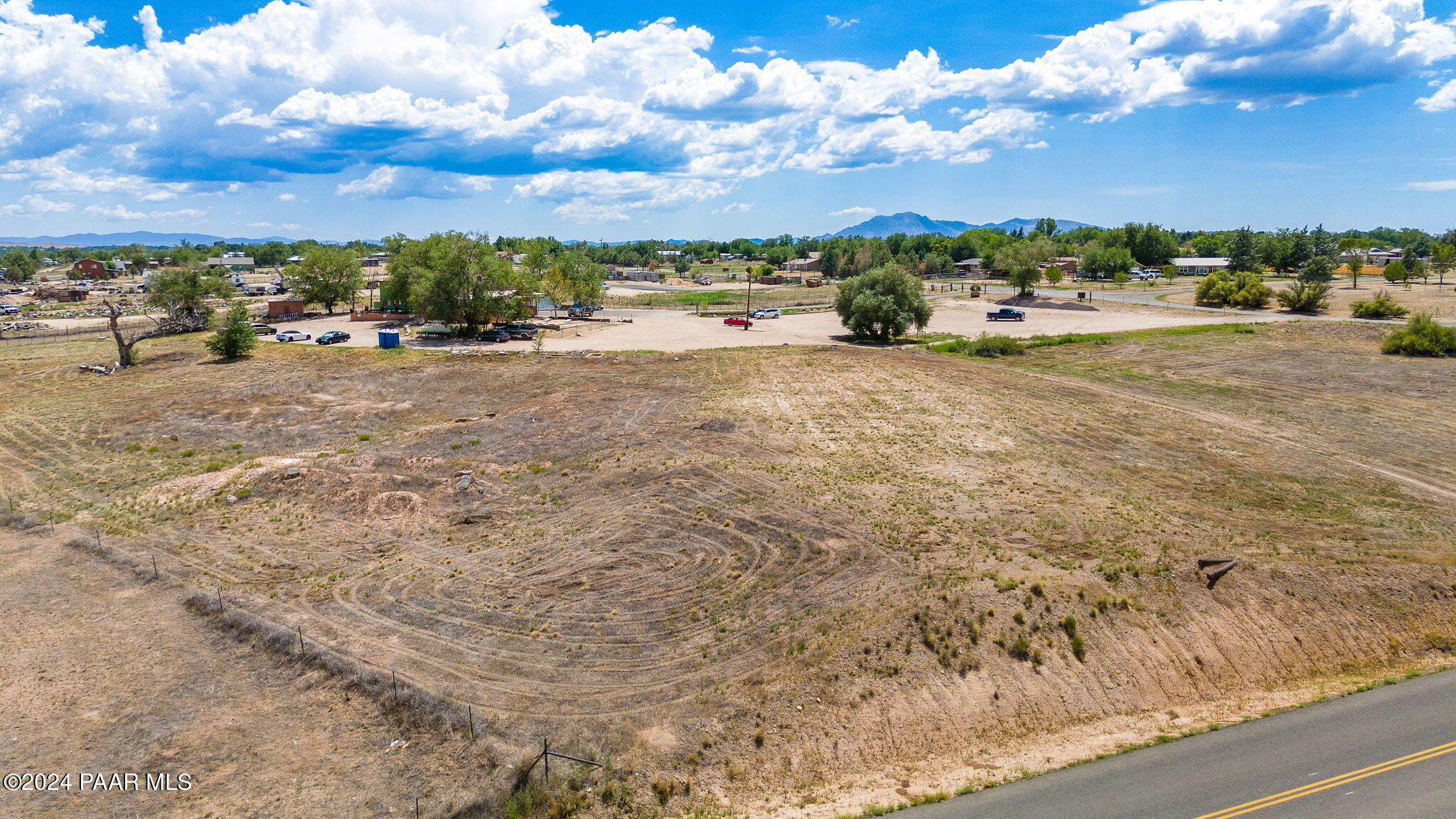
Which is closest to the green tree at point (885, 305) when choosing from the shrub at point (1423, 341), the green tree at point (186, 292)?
the shrub at point (1423, 341)

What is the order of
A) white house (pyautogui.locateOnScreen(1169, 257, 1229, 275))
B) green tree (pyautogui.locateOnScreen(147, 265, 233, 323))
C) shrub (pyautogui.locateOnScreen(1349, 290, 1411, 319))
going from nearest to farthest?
green tree (pyautogui.locateOnScreen(147, 265, 233, 323)) → shrub (pyautogui.locateOnScreen(1349, 290, 1411, 319)) → white house (pyautogui.locateOnScreen(1169, 257, 1229, 275))

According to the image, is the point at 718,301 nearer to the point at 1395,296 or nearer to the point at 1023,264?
the point at 1023,264

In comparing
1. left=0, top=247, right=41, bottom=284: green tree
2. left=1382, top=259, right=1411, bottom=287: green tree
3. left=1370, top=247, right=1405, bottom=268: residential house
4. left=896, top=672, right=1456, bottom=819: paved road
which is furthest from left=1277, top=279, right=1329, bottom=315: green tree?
left=0, top=247, right=41, bottom=284: green tree

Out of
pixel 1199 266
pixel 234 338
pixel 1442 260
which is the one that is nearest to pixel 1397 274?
pixel 1442 260

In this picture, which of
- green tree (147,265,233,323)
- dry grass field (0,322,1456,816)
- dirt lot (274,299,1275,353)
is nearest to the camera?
dry grass field (0,322,1456,816)

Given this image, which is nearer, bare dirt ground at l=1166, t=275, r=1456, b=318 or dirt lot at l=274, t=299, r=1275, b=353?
dirt lot at l=274, t=299, r=1275, b=353

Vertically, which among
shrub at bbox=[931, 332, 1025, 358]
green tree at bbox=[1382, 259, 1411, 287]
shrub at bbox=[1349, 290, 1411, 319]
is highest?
green tree at bbox=[1382, 259, 1411, 287]

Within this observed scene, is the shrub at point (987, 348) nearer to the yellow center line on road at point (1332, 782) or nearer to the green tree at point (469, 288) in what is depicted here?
the green tree at point (469, 288)

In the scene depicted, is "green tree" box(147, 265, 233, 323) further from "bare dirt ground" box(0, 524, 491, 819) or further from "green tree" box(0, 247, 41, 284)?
"green tree" box(0, 247, 41, 284)
